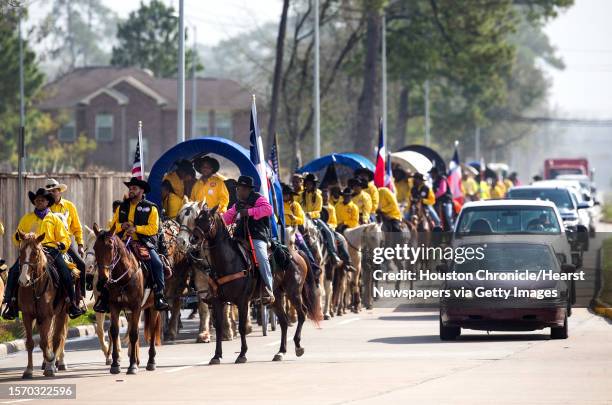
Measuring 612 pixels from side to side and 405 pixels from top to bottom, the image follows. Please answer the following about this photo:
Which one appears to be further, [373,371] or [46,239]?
[46,239]

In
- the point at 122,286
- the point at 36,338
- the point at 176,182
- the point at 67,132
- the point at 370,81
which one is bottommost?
the point at 36,338

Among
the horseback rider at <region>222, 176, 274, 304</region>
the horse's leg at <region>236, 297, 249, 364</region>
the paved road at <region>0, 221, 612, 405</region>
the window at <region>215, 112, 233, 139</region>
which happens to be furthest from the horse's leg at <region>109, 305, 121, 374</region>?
the window at <region>215, 112, 233, 139</region>

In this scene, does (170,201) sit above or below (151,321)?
above

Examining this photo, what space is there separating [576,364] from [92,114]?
3110 inches

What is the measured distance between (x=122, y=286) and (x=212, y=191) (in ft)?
18.4

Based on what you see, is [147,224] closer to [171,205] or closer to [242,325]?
[242,325]

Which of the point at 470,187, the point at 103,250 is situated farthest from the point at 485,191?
the point at 103,250

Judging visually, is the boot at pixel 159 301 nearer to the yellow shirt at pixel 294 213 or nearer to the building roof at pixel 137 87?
the yellow shirt at pixel 294 213

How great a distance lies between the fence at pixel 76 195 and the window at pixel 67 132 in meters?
59.6

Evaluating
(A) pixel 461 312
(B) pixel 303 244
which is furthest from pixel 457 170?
(A) pixel 461 312

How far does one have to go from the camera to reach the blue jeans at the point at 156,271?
Result: 1966cm

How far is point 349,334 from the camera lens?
24422 millimetres

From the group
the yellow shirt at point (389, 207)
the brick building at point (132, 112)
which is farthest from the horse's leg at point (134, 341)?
the brick building at point (132, 112)

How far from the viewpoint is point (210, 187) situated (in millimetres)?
24531
